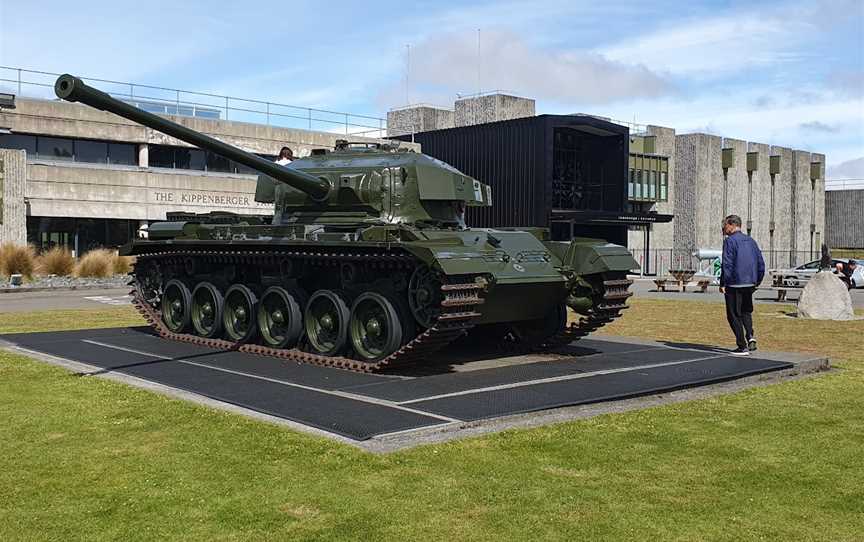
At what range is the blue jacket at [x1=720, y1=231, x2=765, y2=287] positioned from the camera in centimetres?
1273

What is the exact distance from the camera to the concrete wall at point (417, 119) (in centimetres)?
6059

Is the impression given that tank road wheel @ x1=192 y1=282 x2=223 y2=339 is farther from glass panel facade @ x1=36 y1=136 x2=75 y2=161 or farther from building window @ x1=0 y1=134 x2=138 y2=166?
glass panel facade @ x1=36 y1=136 x2=75 y2=161

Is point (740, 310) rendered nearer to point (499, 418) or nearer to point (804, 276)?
point (499, 418)

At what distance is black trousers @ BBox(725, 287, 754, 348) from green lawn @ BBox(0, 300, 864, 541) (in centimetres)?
361

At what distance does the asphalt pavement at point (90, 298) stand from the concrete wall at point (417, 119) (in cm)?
3064

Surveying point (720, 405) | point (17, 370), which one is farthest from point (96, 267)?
point (720, 405)

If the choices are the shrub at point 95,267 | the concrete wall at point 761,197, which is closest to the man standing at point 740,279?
the shrub at point 95,267

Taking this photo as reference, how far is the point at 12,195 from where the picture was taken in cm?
3772

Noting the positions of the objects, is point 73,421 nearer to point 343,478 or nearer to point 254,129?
point 343,478

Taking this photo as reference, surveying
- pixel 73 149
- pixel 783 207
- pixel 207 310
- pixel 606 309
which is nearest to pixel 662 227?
pixel 783 207

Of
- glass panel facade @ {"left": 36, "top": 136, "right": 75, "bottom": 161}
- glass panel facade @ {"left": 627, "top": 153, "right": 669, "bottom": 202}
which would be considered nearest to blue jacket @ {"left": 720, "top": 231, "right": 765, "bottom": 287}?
glass panel facade @ {"left": 36, "top": 136, "right": 75, "bottom": 161}

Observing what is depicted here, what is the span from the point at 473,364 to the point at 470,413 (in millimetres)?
3732

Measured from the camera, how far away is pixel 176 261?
51.2 ft

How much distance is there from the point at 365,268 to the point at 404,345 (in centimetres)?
124
